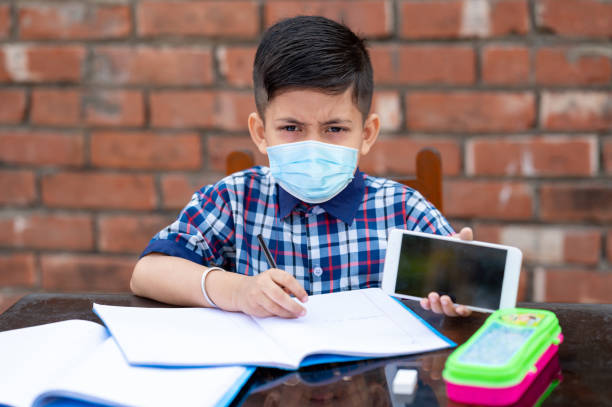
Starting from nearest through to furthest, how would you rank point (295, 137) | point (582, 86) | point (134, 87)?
1. point (295, 137)
2. point (582, 86)
3. point (134, 87)

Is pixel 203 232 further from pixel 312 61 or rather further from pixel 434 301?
pixel 434 301

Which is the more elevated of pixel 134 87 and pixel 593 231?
pixel 134 87

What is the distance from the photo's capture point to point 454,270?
26.2 inches

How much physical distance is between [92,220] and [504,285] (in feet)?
→ 3.12

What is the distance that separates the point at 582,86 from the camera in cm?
119

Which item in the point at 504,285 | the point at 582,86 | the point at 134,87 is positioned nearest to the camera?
the point at 504,285

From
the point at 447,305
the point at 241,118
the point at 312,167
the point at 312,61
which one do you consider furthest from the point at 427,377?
the point at 241,118

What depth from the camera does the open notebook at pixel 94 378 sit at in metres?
0.48

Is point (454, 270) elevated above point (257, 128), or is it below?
below

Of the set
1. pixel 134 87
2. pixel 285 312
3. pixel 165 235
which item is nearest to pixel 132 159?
pixel 134 87

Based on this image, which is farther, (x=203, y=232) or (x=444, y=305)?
(x=203, y=232)

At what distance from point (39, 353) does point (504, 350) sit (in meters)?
0.40

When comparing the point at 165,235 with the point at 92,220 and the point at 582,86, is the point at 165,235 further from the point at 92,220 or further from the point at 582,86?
the point at 582,86

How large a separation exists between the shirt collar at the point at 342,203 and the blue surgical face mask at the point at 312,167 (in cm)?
3
